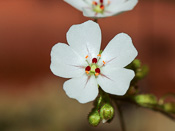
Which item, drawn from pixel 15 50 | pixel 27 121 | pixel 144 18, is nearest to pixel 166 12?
pixel 144 18

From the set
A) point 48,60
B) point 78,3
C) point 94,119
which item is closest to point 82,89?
point 94,119

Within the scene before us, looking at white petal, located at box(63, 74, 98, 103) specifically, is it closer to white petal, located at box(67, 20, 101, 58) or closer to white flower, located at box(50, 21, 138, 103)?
white flower, located at box(50, 21, 138, 103)

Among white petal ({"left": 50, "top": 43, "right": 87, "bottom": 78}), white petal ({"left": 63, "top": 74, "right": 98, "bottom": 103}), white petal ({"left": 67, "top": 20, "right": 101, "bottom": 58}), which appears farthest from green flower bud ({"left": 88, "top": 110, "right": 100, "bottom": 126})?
white petal ({"left": 67, "top": 20, "right": 101, "bottom": 58})

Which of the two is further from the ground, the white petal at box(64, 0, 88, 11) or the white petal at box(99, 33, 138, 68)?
the white petal at box(64, 0, 88, 11)

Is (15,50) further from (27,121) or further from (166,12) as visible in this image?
(166,12)

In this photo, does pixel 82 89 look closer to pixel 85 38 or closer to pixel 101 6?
pixel 85 38

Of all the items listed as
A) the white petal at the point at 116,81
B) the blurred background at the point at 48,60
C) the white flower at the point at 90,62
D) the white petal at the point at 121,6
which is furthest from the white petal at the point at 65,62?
the blurred background at the point at 48,60

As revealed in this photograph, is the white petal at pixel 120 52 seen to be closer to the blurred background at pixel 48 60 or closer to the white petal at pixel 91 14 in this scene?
the white petal at pixel 91 14
